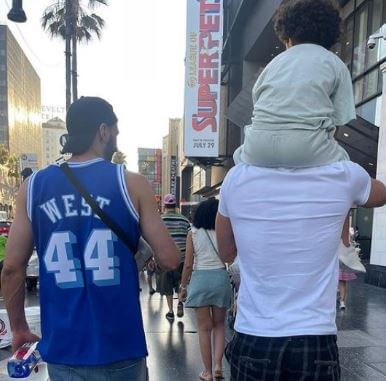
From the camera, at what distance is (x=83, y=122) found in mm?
1921

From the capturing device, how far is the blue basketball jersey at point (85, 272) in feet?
5.74

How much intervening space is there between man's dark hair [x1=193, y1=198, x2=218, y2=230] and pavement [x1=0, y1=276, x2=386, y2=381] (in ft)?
5.11

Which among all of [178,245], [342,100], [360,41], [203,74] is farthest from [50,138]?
[342,100]

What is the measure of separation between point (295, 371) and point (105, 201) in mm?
962

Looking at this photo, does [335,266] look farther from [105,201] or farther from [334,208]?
[105,201]

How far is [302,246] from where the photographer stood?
1491 millimetres

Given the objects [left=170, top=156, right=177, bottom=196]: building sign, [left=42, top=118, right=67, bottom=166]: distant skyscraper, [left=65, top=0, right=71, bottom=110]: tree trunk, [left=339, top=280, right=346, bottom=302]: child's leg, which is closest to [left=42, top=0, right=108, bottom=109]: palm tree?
[left=65, top=0, right=71, bottom=110]: tree trunk

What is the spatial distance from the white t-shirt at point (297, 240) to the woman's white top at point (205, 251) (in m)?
2.87

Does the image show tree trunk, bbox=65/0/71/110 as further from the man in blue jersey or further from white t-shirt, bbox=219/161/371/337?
white t-shirt, bbox=219/161/371/337

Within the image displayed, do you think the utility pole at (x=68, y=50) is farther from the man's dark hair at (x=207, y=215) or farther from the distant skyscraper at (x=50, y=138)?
the distant skyscraper at (x=50, y=138)

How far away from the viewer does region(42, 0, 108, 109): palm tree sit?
Answer: 1541 cm

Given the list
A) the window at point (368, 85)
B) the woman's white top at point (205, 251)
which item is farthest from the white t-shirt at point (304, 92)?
→ the window at point (368, 85)

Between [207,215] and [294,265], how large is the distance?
2948 mm

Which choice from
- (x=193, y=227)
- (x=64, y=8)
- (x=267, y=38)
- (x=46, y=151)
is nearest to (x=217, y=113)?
(x=267, y=38)
